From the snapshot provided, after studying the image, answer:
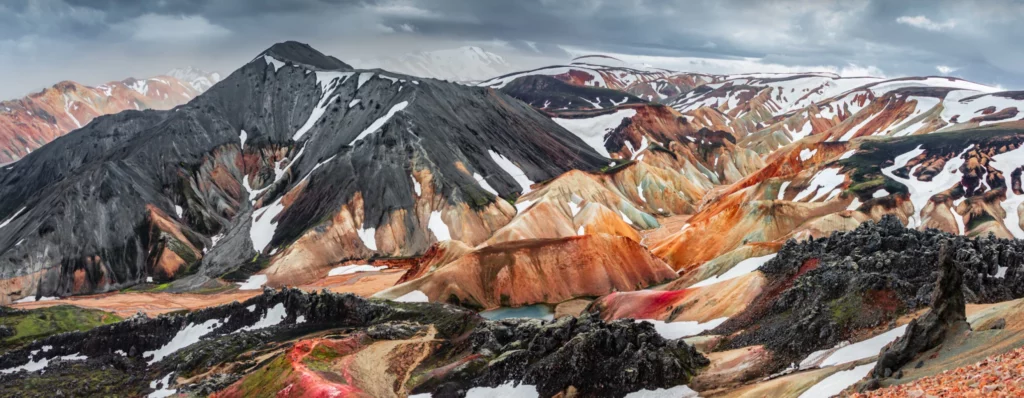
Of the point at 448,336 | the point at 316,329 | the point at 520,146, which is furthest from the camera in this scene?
the point at 520,146

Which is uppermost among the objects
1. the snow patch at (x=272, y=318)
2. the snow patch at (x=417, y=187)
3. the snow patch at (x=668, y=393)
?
the snow patch at (x=417, y=187)

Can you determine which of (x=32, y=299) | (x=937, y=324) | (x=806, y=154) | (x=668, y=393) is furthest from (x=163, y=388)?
(x=806, y=154)

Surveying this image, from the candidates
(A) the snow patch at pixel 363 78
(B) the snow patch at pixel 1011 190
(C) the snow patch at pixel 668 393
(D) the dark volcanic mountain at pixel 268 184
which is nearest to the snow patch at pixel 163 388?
(C) the snow patch at pixel 668 393

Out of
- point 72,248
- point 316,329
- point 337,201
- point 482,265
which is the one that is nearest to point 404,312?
point 316,329

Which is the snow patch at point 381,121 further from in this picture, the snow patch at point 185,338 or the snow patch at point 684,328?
the snow patch at point 684,328

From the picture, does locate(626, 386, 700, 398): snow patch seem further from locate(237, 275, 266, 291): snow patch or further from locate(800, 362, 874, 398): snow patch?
locate(237, 275, 266, 291): snow patch

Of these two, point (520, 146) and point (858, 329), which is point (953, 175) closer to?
point (520, 146)
